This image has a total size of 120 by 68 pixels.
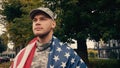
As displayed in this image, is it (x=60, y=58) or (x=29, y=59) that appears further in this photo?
(x=29, y=59)

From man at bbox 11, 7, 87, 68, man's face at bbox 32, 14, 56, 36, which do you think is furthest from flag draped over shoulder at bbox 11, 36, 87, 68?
man's face at bbox 32, 14, 56, 36

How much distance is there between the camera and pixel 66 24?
2483 centimetres

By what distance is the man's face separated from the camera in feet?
12.3

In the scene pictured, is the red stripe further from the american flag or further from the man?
the american flag

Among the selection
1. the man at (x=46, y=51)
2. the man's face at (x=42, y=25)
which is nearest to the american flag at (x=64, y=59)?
the man at (x=46, y=51)

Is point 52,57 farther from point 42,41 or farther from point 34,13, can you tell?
point 34,13

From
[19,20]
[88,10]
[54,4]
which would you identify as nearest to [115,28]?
[88,10]

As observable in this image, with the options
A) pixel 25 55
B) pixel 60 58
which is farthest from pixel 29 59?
pixel 60 58

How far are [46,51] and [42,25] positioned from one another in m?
0.32

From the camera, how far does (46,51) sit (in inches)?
151

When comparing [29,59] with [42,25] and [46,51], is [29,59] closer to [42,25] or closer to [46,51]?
[46,51]

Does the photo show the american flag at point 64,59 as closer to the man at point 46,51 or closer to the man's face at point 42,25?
the man at point 46,51

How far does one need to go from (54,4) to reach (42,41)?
2120 centimetres

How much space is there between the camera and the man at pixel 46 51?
365 centimetres
